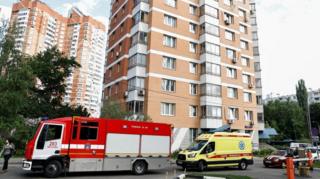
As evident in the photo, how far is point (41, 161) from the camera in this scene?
14.7 metres

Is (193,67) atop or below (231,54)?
below

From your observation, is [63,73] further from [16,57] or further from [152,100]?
[16,57]

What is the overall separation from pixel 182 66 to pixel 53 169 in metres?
24.4

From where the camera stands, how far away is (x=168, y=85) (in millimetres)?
34594

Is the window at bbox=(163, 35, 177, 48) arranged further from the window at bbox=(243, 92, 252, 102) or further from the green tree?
the green tree

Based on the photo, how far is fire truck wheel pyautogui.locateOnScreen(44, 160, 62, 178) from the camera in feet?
47.9

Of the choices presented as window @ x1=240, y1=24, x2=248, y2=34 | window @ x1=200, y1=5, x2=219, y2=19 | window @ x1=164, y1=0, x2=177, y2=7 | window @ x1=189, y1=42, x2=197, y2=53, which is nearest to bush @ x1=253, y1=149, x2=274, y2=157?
window @ x1=189, y1=42, x2=197, y2=53

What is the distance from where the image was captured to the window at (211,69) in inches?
1457

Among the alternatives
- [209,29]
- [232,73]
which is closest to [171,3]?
[209,29]

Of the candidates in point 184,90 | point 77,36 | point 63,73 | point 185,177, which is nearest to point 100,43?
point 77,36

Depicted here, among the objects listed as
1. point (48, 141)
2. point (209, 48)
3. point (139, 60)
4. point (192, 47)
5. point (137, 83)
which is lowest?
point (48, 141)

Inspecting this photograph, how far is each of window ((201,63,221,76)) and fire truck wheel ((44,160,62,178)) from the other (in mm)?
25554

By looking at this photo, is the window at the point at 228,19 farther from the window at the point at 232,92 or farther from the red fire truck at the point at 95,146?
the red fire truck at the point at 95,146

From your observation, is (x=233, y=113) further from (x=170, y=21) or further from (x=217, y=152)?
(x=217, y=152)
